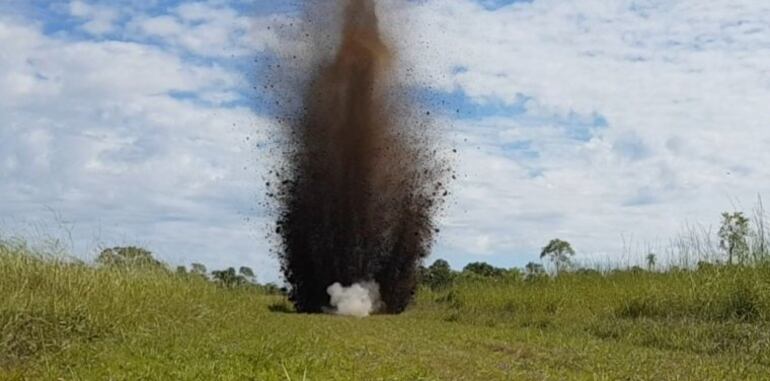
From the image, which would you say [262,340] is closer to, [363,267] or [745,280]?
[745,280]

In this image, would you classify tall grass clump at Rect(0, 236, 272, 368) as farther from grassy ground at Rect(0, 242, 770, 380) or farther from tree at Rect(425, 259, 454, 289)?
tree at Rect(425, 259, 454, 289)

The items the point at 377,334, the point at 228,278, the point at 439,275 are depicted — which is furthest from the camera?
the point at 439,275

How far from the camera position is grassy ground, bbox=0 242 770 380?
898 centimetres

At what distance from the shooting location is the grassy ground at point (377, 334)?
8977 millimetres

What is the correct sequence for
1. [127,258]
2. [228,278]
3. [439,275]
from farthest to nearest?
[439,275]
[228,278]
[127,258]

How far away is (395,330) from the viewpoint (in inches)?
571

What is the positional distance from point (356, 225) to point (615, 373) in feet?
45.0

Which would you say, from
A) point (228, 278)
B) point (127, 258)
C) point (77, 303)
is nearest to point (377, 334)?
point (77, 303)

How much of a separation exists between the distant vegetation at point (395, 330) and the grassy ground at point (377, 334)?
0.10 ft

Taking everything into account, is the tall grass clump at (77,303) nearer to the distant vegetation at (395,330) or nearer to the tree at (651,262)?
the distant vegetation at (395,330)

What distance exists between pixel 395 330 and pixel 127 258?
722 cm

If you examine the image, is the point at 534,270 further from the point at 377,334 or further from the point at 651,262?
the point at 377,334

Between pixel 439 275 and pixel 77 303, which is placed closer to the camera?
pixel 77 303

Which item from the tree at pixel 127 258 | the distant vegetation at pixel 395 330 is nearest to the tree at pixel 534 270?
the distant vegetation at pixel 395 330
